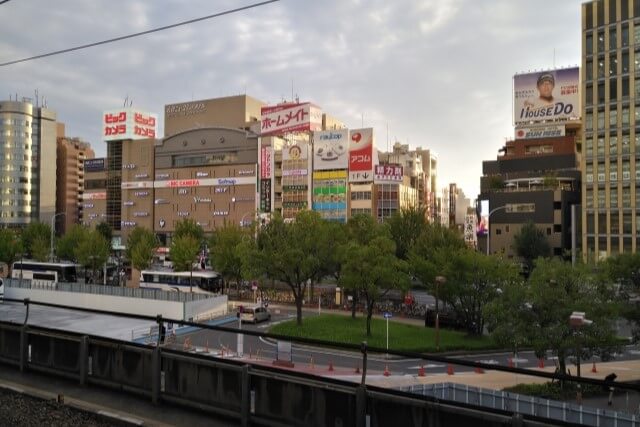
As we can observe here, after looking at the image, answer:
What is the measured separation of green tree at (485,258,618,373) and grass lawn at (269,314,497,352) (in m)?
7.97

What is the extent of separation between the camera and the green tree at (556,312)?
21.1 m

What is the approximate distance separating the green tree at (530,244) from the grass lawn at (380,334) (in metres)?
35.3

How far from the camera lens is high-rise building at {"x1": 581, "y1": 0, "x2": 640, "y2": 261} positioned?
60344 mm

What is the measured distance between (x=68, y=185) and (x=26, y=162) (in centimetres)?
1346

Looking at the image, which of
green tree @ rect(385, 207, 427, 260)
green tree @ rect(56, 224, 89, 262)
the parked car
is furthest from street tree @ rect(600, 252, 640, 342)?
green tree @ rect(56, 224, 89, 262)

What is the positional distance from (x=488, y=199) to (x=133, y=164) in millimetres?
63706

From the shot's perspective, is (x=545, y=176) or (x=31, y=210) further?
(x=31, y=210)

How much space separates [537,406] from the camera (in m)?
13.1

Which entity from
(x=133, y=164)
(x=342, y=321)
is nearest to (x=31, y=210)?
(x=133, y=164)

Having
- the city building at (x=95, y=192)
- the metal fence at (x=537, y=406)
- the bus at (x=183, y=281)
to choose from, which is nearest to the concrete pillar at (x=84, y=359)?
the metal fence at (x=537, y=406)

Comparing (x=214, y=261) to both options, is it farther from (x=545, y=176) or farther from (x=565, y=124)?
(x=565, y=124)

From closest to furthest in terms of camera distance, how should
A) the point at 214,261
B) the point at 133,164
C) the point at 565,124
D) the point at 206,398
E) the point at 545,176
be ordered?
the point at 206,398 < the point at 214,261 < the point at 545,176 < the point at 565,124 < the point at 133,164

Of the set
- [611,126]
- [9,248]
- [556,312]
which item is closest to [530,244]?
[611,126]

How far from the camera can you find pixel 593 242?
63.0 m
